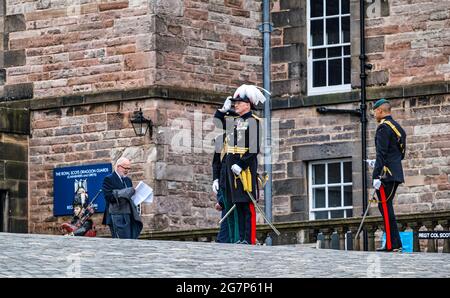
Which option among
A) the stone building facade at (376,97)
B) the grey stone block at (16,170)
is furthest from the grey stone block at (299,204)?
the grey stone block at (16,170)

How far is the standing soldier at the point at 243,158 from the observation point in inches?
916

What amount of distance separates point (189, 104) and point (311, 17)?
2.66 m

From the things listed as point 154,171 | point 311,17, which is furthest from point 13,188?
point 311,17

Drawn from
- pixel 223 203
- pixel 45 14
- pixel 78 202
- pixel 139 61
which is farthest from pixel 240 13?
pixel 223 203

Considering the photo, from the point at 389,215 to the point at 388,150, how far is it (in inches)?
30.4

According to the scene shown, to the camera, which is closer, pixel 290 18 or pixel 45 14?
pixel 45 14

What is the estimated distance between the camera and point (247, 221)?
23281 millimetres

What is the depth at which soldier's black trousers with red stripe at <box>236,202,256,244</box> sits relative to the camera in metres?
23.2

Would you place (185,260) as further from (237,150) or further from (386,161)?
(386,161)

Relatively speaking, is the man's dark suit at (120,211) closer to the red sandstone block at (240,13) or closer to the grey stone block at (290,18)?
the red sandstone block at (240,13)
